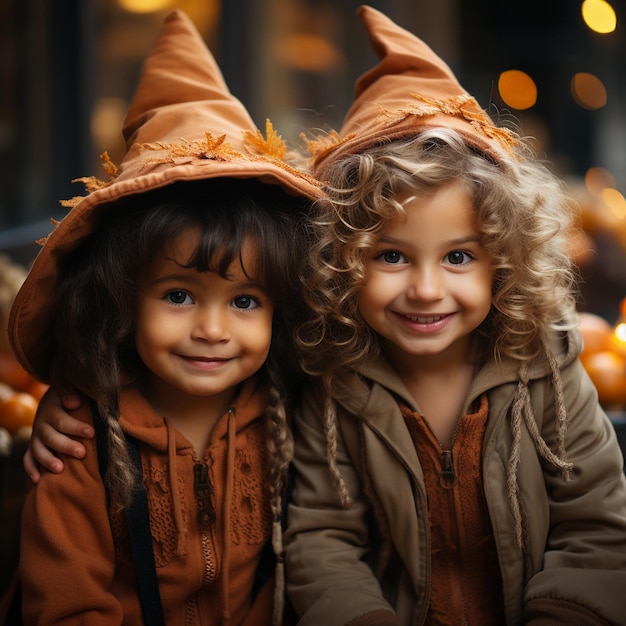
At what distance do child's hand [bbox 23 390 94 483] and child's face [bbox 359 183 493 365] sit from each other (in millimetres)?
632

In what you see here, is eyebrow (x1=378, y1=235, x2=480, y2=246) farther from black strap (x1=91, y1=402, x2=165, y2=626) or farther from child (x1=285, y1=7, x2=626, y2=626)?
black strap (x1=91, y1=402, x2=165, y2=626)

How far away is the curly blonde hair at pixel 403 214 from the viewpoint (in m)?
1.70

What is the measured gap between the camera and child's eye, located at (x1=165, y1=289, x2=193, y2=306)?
171 cm

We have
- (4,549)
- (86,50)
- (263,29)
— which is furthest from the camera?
(263,29)

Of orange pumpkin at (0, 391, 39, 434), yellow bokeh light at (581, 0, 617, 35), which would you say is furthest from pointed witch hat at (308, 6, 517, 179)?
orange pumpkin at (0, 391, 39, 434)

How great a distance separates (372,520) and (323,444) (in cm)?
22

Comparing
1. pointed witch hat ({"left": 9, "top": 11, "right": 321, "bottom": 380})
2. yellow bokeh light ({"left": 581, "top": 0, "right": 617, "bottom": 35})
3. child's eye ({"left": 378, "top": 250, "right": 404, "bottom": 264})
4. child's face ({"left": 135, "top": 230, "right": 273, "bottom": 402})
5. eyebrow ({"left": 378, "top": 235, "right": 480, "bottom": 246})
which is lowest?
child's face ({"left": 135, "top": 230, "right": 273, "bottom": 402})

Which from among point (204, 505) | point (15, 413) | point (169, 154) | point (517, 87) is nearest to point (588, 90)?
point (517, 87)

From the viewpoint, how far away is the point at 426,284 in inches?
65.9

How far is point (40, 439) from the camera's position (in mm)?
1815

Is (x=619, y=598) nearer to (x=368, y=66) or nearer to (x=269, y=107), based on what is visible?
(x=269, y=107)

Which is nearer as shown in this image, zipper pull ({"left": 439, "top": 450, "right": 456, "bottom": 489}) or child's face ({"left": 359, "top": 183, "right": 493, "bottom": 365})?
child's face ({"left": 359, "top": 183, "right": 493, "bottom": 365})

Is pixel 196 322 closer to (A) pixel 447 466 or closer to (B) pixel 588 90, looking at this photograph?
(A) pixel 447 466

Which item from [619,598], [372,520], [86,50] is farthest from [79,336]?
[86,50]
